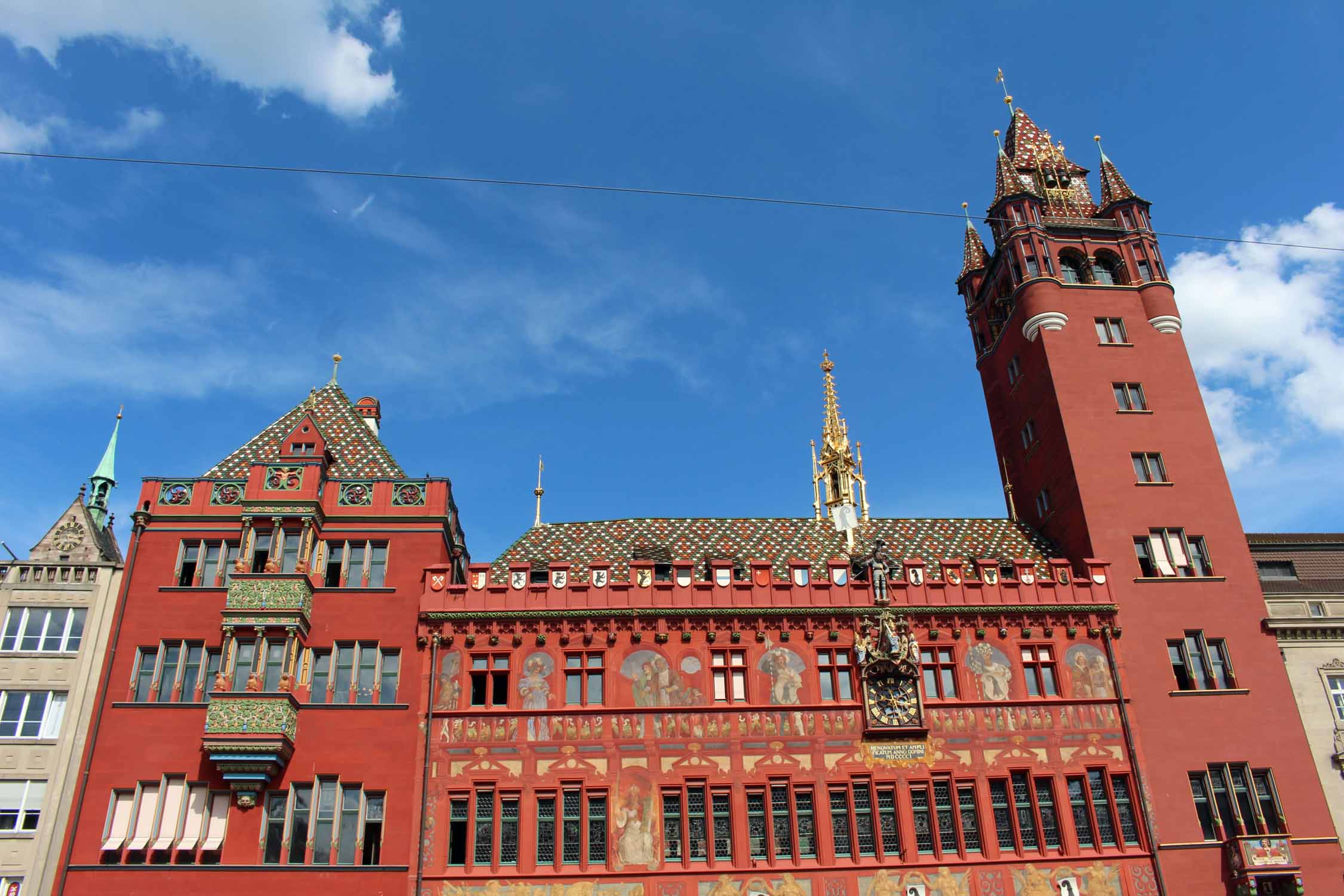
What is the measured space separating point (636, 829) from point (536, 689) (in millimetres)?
4983

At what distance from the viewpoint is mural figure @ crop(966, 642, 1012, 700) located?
32688 mm

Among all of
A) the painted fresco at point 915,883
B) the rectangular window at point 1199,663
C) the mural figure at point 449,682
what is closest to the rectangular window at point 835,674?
the painted fresco at point 915,883

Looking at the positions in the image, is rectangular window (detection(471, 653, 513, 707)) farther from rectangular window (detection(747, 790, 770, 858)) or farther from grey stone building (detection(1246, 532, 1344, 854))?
grey stone building (detection(1246, 532, 1344, 854))

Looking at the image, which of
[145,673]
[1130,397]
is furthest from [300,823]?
[1130,397]

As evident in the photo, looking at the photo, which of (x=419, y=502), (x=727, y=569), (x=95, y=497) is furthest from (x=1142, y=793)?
(x=95, y=497)

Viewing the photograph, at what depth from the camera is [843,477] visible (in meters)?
43.5

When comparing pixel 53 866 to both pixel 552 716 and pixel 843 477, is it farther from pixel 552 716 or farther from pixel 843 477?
pixel 843 477

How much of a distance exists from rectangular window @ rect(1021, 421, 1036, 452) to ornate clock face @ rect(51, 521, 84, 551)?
1307 inches

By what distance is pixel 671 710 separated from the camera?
31609 mm

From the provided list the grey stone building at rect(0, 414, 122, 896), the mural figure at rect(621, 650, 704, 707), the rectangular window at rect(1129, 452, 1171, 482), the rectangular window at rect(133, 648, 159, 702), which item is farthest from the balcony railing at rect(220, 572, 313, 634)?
the rectangular window at rect(1129, 452, 1171, 482)

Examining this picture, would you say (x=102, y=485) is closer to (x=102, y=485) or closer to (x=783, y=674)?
(x=102, y=485)

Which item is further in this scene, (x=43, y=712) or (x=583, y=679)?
(x=583, y=679)

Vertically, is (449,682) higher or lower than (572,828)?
higher

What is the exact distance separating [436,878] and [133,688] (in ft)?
34.2
